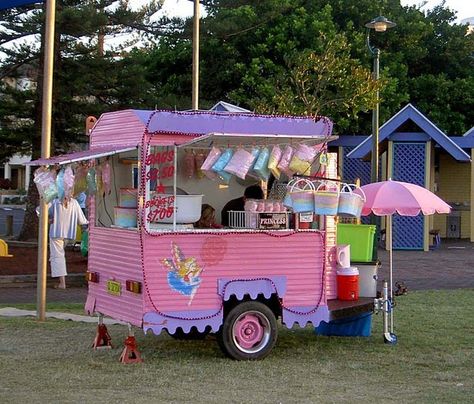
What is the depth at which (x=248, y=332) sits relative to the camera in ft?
31.5

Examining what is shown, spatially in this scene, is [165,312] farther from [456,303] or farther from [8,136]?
[8,136]

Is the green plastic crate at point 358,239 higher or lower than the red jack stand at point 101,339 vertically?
higher

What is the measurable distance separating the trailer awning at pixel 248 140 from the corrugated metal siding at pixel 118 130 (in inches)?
20.5

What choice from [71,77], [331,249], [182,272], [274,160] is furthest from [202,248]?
[71,77]

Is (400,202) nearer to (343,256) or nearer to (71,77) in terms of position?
(343,256)

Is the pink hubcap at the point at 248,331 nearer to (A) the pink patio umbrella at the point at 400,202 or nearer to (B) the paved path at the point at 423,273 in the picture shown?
(A) the pink patio umbrella at the point at 400,202

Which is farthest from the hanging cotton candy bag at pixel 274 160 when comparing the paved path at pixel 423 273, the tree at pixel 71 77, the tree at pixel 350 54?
the tree at pixel 350 54

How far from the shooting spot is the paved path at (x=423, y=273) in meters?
15.4

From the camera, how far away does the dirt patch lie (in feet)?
58.7

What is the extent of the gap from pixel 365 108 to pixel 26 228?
9.78 metres

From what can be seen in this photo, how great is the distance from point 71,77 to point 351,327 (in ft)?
46.8

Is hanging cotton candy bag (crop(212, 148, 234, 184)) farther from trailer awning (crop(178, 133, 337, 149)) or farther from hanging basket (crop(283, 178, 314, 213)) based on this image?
hanging basket (crop(283, 178, 314, 213))

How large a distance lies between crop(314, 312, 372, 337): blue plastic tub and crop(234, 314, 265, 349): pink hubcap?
182 cm

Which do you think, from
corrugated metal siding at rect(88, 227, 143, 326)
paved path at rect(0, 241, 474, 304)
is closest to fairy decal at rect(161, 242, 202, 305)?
corrugated metal siding at rect(88, 227, 143, 326)
